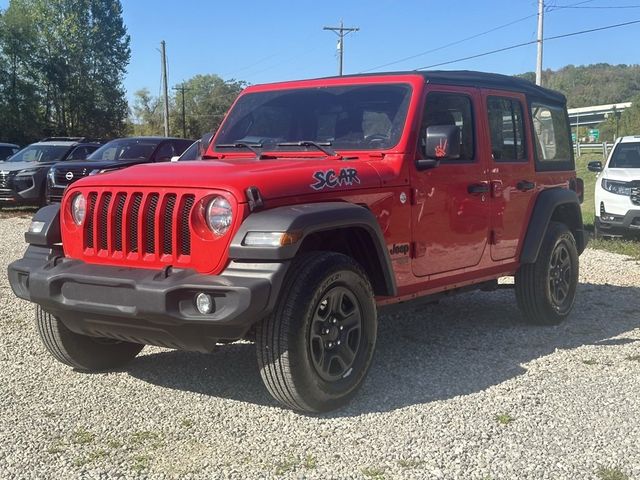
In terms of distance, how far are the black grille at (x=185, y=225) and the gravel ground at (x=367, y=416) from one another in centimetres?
95

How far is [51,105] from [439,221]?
51.9 m

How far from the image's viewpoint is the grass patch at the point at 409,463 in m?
3.53

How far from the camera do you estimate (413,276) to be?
16.2 ft

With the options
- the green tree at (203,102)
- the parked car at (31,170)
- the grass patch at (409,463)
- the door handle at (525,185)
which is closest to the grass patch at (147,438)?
the grass patch at (409,463)

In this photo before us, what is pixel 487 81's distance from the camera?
19.2 feet

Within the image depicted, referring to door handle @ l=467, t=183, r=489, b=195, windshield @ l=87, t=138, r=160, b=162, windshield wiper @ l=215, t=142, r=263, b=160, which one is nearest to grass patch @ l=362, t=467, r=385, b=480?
windshield wiper @ l=215, t=142, r=263, b=160

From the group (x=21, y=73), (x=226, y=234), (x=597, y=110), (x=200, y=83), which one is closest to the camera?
(x=226, y=234)

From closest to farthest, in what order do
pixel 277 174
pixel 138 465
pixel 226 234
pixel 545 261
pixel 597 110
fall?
pixel 138 465 → pixel 226 234 → pixel 277 174 → pixel 545 261 → pixel 597 110

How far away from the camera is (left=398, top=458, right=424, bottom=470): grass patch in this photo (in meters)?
3.53

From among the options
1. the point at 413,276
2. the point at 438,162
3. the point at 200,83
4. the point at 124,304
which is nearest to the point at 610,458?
the point at 413,276

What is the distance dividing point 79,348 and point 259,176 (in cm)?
178

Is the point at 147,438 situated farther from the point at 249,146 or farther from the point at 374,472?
the point at 249,146

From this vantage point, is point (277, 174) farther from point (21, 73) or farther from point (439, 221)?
point (21, 73)

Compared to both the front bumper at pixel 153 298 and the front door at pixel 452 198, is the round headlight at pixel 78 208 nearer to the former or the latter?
the front bumper at pixel 153 298
